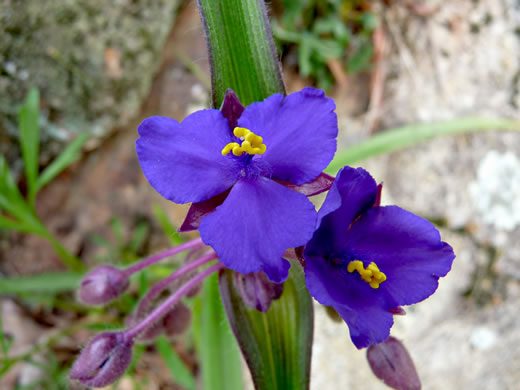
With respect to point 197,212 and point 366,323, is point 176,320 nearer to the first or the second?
point 197,212

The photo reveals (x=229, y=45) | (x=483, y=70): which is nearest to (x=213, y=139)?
(x=229, y=45)

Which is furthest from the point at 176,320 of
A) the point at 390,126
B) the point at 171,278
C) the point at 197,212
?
the point at 390,126

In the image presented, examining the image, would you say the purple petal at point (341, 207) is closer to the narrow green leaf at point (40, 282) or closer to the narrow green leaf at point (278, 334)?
the narrow green leaf at point (278, 334)

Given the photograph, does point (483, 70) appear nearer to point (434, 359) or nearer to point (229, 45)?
point (434, 359)

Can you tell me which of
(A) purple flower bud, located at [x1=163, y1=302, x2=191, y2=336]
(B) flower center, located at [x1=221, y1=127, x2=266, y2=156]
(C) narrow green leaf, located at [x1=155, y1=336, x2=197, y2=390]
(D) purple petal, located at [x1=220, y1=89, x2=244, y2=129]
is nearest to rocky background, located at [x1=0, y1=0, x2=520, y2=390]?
(C) narrow green leaf, located at [x1=155, y1=336, x2=197, y2=390]

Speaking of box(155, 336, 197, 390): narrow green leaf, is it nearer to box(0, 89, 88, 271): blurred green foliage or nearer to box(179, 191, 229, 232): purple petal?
box(0, 89, 88, 271): blurred green foliage
